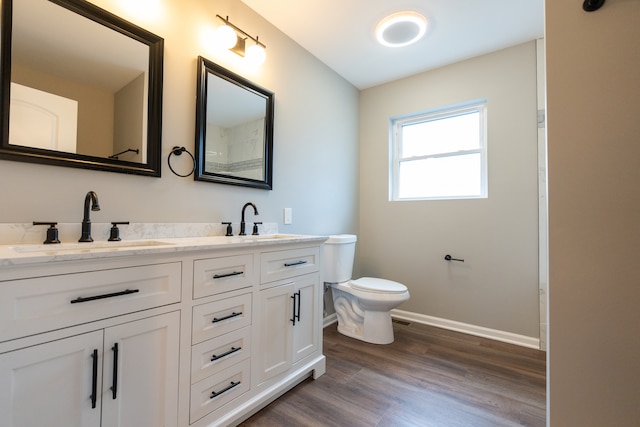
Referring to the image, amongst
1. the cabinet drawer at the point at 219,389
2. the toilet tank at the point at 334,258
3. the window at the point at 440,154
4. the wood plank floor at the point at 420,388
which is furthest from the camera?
the window at the point at 440,154

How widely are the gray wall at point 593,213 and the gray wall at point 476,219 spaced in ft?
5.68

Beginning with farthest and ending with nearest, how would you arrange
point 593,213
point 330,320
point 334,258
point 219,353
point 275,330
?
point 330,320
point 334,258
point 275,330
point 219,353
point 593,213

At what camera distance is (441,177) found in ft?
9.05

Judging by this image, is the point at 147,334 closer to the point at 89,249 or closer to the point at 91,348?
the point at 91,348

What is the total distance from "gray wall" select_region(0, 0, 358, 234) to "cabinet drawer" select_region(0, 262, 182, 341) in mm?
509

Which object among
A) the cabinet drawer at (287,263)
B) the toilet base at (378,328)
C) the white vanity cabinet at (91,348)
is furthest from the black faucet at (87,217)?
the toilet base at (378,328)

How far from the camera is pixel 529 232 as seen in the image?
226 centimetres

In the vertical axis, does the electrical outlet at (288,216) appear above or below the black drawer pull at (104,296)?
above

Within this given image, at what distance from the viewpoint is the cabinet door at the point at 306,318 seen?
1.63 meters

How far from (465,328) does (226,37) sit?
2972 mm

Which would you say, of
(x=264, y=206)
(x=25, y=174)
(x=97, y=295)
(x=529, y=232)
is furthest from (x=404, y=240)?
(x=25, y=174)

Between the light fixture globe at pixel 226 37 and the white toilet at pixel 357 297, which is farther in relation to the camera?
the white toilet at pixel 357 297

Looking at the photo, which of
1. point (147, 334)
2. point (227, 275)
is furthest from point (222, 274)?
point (147, 334)

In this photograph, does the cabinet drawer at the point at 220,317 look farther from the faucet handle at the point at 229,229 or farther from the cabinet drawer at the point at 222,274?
A: the faucet handle at the point at 229,229
